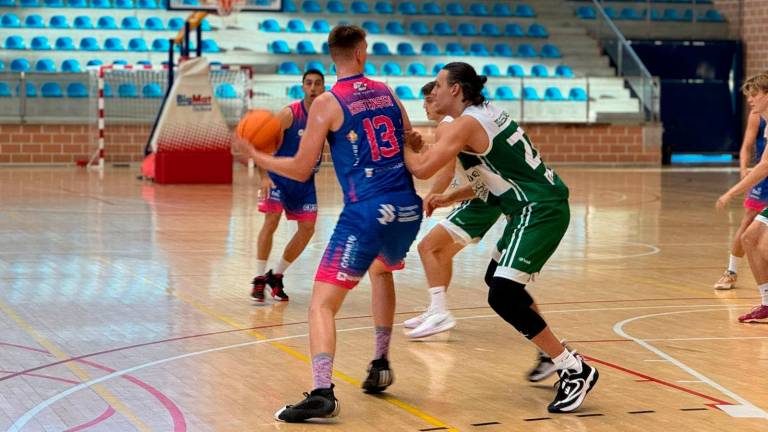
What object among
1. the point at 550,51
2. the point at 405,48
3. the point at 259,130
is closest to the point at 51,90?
the point at 405,48

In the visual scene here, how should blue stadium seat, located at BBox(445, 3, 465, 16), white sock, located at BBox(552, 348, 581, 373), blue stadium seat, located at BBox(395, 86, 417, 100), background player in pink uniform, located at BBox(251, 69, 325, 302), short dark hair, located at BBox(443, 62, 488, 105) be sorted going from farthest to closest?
blue stadium seat, located at BBox(445, 3, 465, 16) < blue stadium seat, located at BBox(395, 86, 417, 100) < background player in pink uniform, located at BBox(251, 69, 325, 302) < short dark hair, located at BBox(443, 62, 488, 105) < white sock, located at BBox(552, 348, 581, 373)

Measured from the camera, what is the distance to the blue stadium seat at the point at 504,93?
28.4m

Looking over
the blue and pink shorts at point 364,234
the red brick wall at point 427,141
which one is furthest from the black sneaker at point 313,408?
the red brick wall at point 427,141

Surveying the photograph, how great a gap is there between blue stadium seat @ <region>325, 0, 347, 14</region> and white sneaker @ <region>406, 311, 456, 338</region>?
77.7 feet

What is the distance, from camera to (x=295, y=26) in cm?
3000

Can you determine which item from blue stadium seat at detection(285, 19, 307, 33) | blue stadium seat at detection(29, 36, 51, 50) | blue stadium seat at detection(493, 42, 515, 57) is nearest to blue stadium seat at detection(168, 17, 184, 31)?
blue stadium seat at detection(285, 19, 307, 33)

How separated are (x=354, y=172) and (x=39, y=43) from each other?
23.0 m

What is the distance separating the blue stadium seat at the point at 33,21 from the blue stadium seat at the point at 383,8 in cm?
845

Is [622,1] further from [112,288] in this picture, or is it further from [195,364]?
[195,364]

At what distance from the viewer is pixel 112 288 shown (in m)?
9.48

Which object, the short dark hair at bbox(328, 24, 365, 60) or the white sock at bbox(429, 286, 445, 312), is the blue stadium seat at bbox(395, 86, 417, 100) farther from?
the short dark hair at bbox(328, 24, 365, 60)

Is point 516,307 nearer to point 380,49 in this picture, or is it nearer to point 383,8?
point 380,49

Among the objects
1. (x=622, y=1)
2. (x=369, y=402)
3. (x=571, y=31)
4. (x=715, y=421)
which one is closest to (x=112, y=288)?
(x=369, y=402)

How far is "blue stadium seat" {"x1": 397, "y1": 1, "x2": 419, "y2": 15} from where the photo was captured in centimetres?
3139
